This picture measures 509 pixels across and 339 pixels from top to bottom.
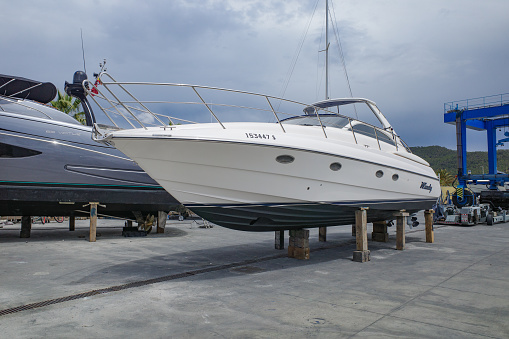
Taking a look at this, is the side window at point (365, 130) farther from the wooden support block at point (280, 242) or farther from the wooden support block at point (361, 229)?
the wooden support block at point (280, 242)

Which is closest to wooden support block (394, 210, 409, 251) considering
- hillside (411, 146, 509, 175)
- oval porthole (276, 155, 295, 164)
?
oval porthole (276, 155, 295, 164)

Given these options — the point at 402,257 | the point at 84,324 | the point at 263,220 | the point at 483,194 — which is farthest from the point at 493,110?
the point at 84,324

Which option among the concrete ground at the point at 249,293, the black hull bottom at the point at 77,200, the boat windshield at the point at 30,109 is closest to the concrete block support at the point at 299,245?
the concrete ground at the point at 249,293

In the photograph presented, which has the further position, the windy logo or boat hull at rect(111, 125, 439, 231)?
the windy logo

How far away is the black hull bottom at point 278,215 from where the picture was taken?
235 inches

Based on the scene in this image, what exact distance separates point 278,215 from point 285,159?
101cm

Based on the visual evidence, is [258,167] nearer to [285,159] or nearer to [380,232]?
[285,159]

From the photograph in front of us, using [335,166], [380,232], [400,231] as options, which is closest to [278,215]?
[335,166]

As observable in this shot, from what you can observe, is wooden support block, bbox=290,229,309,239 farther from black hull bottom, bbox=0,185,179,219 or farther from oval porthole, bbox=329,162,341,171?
black hull bottom, bbox=0,185,179,219

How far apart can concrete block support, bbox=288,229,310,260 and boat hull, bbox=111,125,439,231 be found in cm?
43

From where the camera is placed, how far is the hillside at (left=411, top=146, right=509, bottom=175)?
82.1m

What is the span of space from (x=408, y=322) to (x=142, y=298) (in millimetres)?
3060

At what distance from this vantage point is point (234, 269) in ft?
20.5

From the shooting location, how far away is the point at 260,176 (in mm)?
5816
